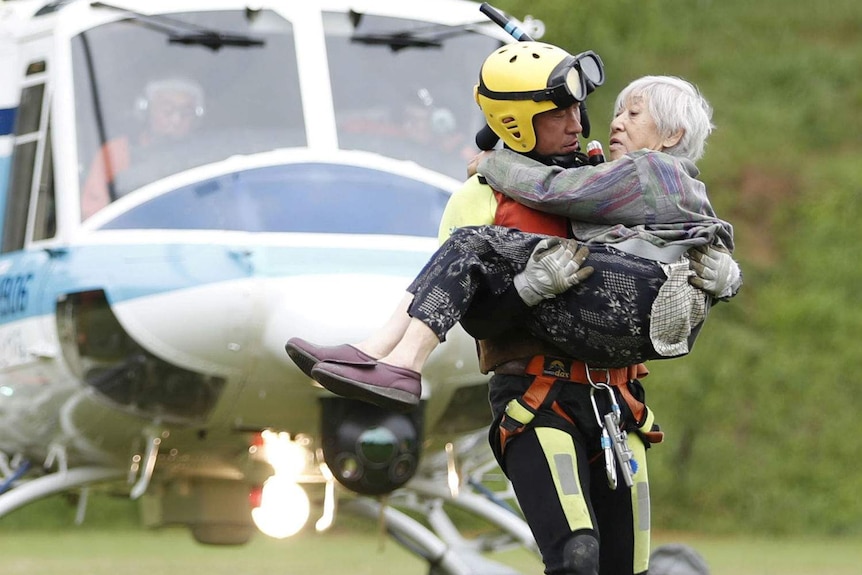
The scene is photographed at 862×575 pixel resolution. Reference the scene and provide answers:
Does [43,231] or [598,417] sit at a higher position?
[598,417]

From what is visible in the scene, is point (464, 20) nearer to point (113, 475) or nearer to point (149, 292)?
point (149, 292)

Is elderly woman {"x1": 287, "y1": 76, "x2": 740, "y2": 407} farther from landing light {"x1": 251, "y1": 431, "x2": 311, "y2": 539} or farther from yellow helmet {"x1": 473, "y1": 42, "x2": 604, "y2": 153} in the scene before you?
landing light {"x1": 251, "y1": 431, "x2": 311, "y2": 539}

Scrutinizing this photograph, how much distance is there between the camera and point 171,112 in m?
7.34

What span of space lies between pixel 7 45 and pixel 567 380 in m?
4.65

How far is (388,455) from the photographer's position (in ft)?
20.5

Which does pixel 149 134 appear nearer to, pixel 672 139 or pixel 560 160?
pixel 560 160

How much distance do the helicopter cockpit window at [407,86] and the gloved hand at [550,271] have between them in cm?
329

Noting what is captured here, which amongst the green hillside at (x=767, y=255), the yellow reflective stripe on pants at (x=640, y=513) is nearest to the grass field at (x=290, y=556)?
the green hillside at (x=767, y=255)

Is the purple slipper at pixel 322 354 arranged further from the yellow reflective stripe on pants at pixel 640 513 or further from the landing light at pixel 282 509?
the landing light at pixel 282 509

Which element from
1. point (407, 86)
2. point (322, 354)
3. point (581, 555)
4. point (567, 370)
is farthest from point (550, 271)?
point (407, 86)

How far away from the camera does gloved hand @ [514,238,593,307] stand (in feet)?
13.2

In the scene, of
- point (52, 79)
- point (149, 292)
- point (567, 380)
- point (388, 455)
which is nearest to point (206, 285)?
point (149, 292)

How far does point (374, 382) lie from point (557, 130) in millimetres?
808

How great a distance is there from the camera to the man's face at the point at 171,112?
7.29 meters
